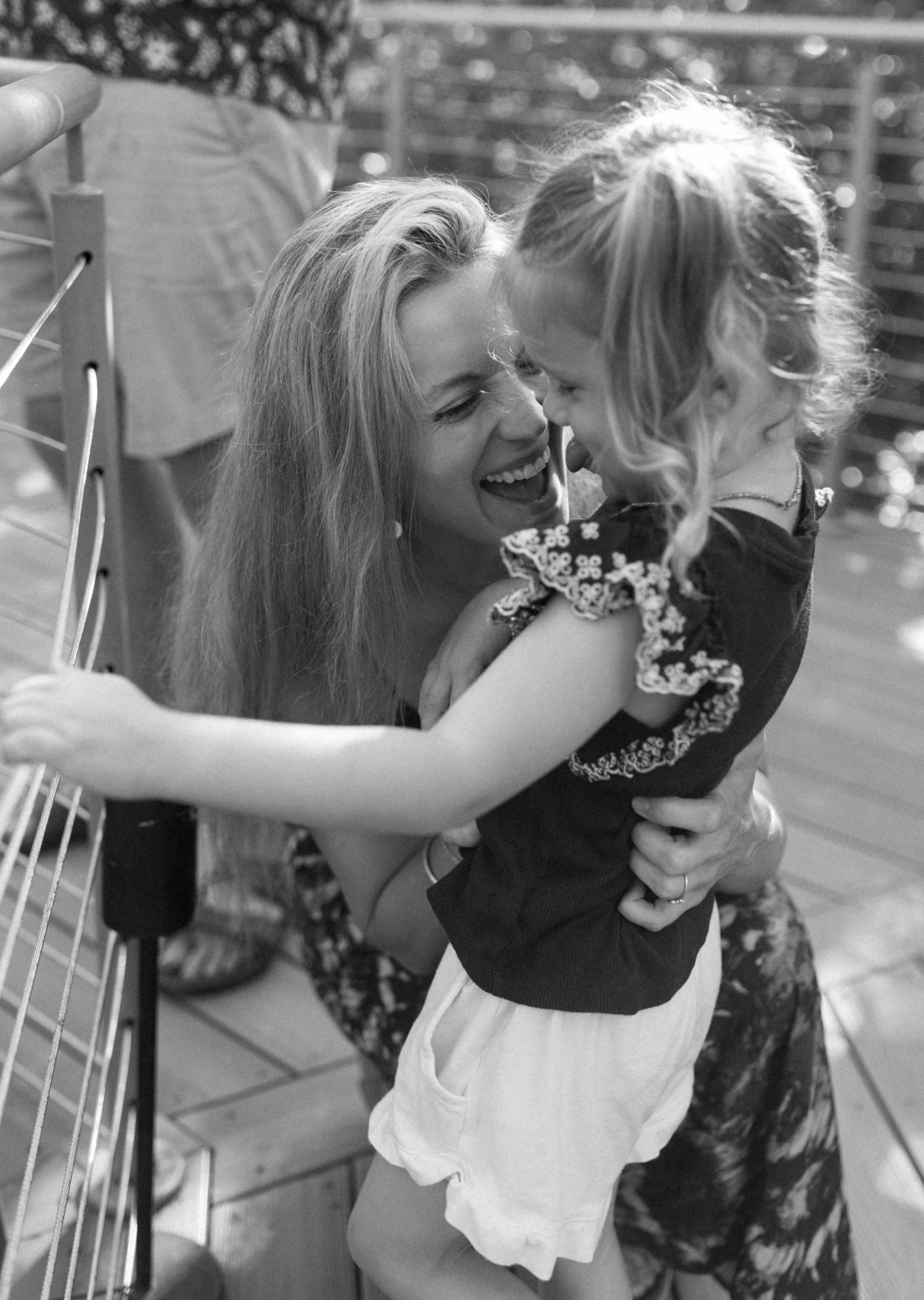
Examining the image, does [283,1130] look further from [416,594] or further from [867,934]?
[867,934]

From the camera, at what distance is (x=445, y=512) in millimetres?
1259

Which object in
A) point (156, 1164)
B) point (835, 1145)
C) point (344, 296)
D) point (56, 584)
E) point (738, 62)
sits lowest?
point (56, 584)

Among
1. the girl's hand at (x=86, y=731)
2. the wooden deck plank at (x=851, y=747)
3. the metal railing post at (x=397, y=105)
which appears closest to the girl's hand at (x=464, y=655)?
the girl's hand at (x=86, y=731)

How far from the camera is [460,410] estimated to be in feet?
3.97

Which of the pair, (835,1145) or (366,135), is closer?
(835,1145)

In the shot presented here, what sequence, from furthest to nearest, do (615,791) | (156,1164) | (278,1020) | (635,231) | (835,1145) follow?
(278,1020), (156,1164), (835,1145), (615,791), (635,231)

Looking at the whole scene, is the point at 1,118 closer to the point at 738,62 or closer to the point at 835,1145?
the point at 835,1145

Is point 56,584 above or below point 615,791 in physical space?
below

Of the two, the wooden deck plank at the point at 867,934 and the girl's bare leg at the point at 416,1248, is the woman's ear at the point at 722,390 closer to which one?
the girl's bare leg at the point at 416,1248

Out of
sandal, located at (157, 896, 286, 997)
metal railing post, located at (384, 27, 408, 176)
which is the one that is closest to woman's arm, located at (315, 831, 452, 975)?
sandal, located at (157, 896, 286, 997)

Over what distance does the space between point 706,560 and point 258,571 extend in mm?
492

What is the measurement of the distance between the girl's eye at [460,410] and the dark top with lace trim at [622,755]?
0.92 ft

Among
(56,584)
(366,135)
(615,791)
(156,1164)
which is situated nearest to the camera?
(615,791)

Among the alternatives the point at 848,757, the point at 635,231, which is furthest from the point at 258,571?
the point at 848,757
